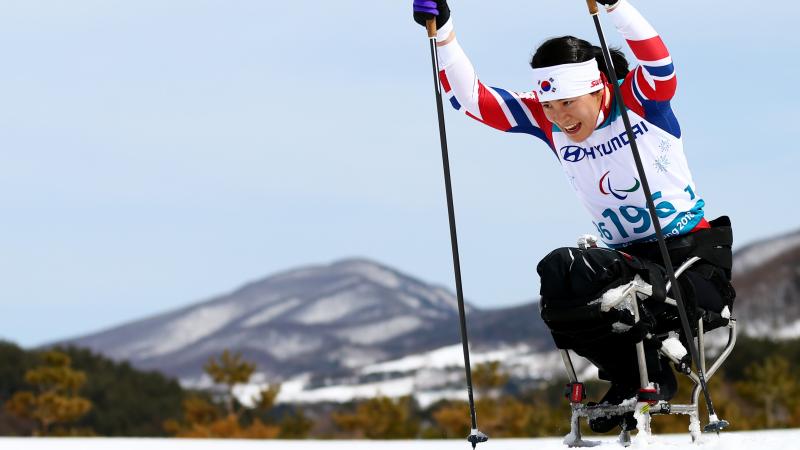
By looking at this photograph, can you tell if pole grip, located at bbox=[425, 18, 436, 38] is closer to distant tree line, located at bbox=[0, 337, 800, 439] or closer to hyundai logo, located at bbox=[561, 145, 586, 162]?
hyundai logo, located at bbox=[561, 145, 586, 162]

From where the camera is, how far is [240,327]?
334ft

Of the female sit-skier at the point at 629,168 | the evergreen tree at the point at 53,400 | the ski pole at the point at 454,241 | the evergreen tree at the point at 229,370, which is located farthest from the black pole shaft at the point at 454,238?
the evergreen tree at the point at 53,400

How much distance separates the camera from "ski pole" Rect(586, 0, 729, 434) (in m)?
5.11

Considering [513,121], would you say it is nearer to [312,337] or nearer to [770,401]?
[770,401]

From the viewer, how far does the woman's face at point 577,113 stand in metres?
5.49

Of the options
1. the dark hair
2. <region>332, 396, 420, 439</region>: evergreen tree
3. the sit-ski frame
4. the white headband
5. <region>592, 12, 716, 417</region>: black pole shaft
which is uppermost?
the dark hair

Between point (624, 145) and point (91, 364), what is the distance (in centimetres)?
3428

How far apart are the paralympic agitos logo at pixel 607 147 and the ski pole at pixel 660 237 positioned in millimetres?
167

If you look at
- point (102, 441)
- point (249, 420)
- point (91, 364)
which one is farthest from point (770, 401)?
point (91, 364)

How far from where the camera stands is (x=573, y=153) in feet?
18.7

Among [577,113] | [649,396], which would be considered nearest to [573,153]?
[577,113]

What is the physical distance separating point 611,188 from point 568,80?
584mm

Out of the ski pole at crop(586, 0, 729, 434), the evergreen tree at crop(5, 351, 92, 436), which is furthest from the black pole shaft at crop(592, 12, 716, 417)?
the evergreen tree at crop(5, 351, 92, 436)

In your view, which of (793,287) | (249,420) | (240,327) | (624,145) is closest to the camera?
(624,145)
